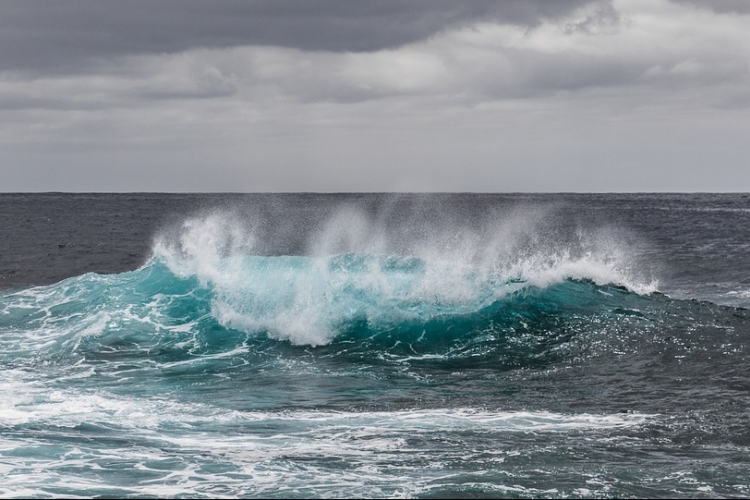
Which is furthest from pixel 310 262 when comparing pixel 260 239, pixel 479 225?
pixel 479 225

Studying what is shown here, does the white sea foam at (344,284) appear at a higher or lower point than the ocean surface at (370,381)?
higher

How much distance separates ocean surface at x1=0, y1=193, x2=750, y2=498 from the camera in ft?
36.7

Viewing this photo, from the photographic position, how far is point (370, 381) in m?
17.3

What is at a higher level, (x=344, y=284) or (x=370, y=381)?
(x=344, y=284)

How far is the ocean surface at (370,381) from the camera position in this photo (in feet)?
36.7

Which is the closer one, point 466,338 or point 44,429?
point 44,429

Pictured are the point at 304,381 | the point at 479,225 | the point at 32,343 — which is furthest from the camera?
the point at 479,225

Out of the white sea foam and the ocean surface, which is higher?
the white sea foam

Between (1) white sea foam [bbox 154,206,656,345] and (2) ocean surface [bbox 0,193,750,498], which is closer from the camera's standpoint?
(2) ocean surface [bbox 0,193,750,498]

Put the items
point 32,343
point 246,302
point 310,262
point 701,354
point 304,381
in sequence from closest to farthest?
point 304,381
point 701,354
point 32,343
point 246,302
point 310,262

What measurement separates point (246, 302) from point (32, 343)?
5.56m

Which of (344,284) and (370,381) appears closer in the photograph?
(370,381)

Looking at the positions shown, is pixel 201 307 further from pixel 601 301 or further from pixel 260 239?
pixel 260 239

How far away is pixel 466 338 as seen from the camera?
2116 centimetres
